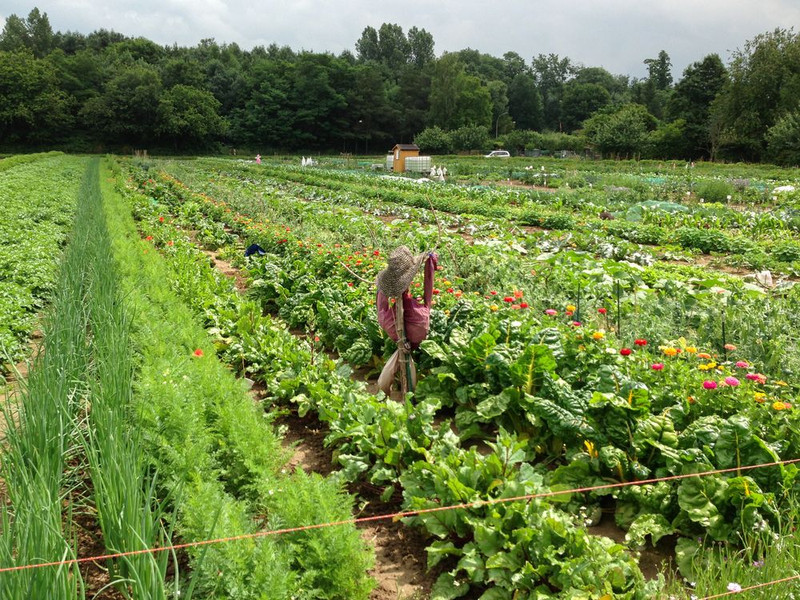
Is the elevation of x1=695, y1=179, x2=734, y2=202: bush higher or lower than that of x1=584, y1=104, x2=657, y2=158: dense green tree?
lower

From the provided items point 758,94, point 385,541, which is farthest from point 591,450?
point 758,94

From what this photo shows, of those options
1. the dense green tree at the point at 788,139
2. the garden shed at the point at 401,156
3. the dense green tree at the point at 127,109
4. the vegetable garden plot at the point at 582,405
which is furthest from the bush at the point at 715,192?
the dense green tree at the point at 127,109

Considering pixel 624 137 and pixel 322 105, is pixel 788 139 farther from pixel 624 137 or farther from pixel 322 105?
pixel 322 105

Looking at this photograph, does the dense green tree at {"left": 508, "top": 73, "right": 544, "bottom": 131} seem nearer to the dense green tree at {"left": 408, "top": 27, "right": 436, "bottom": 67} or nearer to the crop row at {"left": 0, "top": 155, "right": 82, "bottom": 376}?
the dense green tree at {"left": 408, "top": 27, "right": 436, "bottom": 67}

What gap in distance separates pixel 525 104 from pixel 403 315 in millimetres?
95827

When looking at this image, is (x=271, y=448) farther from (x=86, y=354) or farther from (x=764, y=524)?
(x=764, y=524)

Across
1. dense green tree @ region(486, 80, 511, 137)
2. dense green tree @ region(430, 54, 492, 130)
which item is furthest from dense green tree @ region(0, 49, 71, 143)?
dense green tree @ region(486, 80, 511, 137)

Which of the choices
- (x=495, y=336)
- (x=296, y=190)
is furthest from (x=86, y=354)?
(x=296, y=190)

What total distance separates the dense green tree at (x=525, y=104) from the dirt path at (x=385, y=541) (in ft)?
313

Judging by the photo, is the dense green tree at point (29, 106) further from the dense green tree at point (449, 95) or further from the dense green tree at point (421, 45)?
the dense green tree at point (421, 45)

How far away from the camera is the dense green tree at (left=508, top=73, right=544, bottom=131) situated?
91.9 metres

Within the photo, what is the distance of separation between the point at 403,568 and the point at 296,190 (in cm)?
1984

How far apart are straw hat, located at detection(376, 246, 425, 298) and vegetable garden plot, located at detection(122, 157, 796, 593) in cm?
68

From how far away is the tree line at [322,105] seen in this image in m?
43.7
